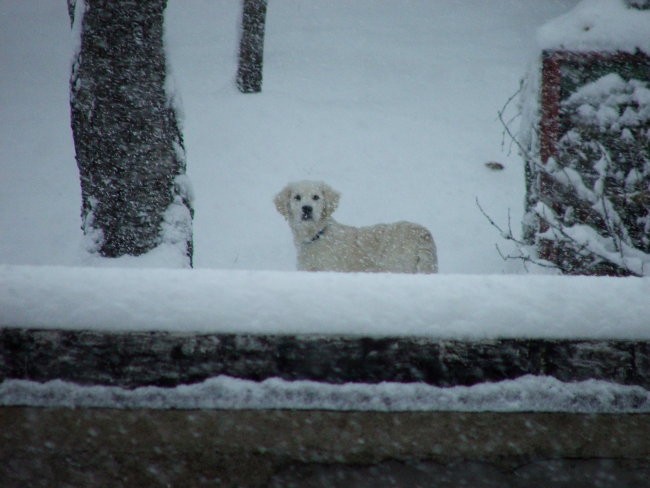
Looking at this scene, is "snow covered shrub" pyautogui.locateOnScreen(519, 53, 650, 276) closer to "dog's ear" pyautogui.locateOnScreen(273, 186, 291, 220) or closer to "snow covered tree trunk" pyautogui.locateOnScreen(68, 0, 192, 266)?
"dog's ear" pyautogui.locateOnScreen(273, 186, 291, 220)

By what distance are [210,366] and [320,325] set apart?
0.27 meters

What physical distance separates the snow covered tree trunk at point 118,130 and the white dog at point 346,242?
7.28 ft

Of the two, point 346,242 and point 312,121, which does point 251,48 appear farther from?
point 346,242

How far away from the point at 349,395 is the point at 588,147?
4360 mm

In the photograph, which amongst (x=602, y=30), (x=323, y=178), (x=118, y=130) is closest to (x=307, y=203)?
(x=118, y=130)

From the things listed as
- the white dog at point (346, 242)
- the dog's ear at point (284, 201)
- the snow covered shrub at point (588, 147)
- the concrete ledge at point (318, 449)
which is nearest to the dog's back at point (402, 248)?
the white dog at point (346, 242)

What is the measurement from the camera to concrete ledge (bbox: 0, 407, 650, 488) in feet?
4.92

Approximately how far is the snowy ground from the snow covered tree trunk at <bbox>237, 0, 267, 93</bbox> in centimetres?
29

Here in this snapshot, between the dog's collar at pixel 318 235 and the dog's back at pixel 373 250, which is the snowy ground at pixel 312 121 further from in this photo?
the dog's collar at pixel 318 235

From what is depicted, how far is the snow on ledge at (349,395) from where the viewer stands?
4.75ft

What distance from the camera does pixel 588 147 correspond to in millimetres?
5129

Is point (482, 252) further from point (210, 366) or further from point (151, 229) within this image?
point (210, 366)

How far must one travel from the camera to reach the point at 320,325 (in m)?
1.45

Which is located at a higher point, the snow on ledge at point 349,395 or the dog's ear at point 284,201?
the snow on ledge at point 349,395
